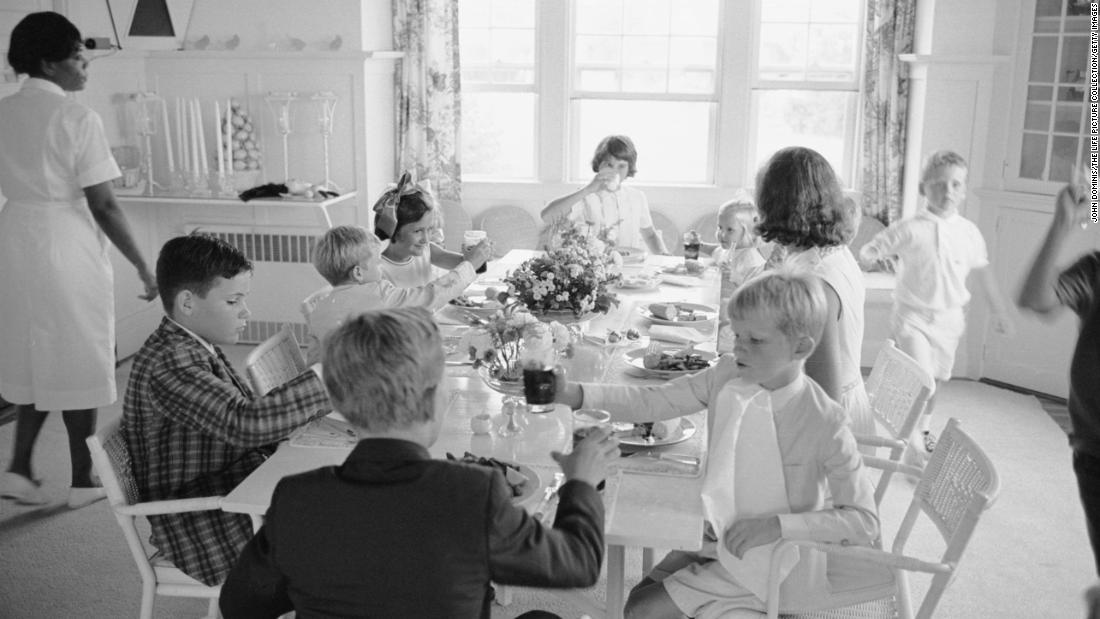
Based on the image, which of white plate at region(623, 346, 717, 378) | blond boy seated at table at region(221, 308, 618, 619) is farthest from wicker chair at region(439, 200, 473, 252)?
blond boy seated at table at region(221, 308, 618, 619)

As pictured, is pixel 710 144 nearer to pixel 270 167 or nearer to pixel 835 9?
pixel 835 9

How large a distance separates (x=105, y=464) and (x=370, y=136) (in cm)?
369

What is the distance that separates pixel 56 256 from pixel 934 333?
3.34 meters

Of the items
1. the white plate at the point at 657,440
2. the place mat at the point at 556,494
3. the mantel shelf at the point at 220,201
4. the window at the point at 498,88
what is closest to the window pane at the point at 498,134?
the window at the point at 498,88

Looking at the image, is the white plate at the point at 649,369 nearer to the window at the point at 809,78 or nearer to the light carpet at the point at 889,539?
the light carpet at the point at 889,539

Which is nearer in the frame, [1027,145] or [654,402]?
[654,402]

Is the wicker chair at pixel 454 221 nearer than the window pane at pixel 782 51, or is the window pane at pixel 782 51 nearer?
the window pane at pixel 782 51

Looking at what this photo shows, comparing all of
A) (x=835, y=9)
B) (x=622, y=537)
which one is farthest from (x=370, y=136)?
(x=622, y=537)

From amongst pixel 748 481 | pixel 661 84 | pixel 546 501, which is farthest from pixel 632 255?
pixel 546 501

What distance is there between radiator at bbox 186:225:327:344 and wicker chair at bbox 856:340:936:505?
3.43 metres

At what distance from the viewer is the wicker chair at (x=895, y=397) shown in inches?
105

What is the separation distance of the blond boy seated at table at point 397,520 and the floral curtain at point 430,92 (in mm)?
4533

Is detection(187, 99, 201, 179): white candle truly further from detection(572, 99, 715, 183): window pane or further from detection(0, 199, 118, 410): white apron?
detection(572, 99, 715, 183): window pane

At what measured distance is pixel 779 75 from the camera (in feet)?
19.7
